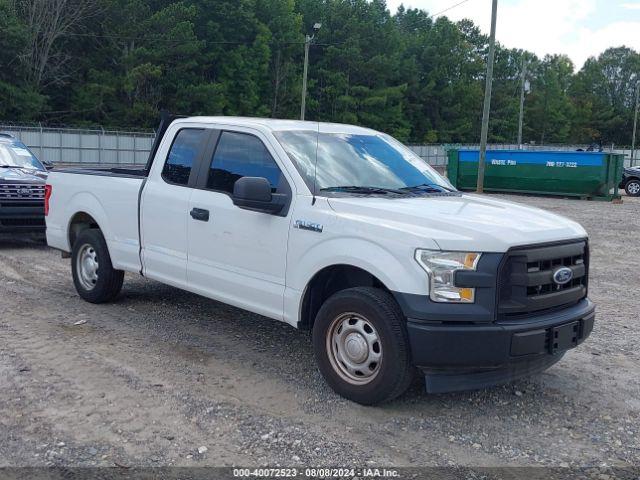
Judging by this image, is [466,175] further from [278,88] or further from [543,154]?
[278,88]

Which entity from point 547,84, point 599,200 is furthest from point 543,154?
point 547,84

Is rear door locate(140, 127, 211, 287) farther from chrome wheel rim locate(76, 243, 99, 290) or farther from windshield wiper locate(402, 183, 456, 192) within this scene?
windshield wiper locate(402, 183, 456, 192)

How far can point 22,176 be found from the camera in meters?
11.4

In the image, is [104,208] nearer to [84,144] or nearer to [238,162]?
[238,162]

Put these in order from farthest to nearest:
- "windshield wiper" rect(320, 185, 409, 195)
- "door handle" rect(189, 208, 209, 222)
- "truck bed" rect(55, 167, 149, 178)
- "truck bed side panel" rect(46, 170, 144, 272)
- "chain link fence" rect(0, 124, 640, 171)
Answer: "chain link fence" rect(0, 124, 640, 171), "truck bed" rect(55, 167, 149, 178), "truck bed side panel" rect(46, 170, 144, 272), "door handle" rect(189, 208, 209, 222), "windshield wiper" rect(320, 185, 409, 195)

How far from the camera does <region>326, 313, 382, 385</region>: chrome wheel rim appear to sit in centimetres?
477

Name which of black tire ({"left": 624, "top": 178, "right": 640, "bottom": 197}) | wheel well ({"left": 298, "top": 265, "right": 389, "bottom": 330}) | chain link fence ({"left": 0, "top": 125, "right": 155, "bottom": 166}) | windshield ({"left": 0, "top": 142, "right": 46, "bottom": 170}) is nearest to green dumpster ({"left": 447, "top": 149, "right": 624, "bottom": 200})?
black tire ({"left": 624, "top": 178, "right": 640, "bottom": 197})

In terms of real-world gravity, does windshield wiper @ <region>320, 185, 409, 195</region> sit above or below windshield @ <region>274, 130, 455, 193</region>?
below

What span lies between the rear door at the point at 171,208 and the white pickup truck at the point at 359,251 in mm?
16

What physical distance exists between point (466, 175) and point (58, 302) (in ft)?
79.4

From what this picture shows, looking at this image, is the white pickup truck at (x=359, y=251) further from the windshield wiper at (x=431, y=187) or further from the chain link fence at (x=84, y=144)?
the chain link fence at (x=84, y=144)

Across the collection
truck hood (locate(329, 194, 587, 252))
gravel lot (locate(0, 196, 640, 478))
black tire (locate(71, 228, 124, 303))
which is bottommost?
gravel lot (locate(0, 196, 640, 478))

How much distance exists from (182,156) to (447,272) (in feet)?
10.0

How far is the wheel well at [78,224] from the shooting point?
7.76 meters
